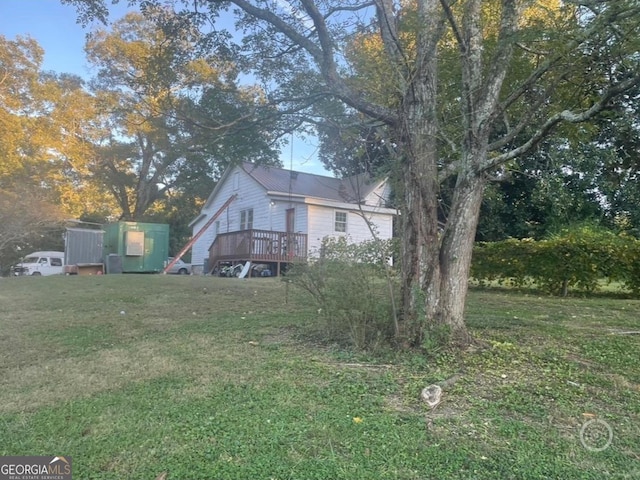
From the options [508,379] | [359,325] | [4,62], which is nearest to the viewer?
[508,379]

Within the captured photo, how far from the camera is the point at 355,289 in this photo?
4.73 m

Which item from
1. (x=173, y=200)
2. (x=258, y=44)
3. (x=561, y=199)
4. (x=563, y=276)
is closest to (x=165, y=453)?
(x=258, y=44)

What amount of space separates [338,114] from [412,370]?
3.44 meters

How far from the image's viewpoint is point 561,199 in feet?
51.7

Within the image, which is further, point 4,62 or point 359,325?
point 4,62

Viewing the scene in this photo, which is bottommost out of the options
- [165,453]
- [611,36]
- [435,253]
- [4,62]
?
[165,453]

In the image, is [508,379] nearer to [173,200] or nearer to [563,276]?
[563,276]

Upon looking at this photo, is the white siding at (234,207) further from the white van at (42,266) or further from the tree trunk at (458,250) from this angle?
the tree trunk at (458,250)

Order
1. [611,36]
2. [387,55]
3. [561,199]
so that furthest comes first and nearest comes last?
[561,199]
[387,55]
[611,36]

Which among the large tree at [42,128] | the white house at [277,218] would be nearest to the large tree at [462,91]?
the white house at [277,218]

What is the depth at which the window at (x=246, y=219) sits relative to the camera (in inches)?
806

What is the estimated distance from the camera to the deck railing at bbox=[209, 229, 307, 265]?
16609mm

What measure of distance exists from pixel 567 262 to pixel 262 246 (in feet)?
32.7

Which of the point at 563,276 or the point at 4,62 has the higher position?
the point at 4,62
